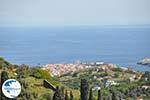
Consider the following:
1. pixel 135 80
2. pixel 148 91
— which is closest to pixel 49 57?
pixel 135 80

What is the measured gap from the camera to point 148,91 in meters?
39.4

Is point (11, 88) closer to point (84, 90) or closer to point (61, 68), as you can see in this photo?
point (84, 90)

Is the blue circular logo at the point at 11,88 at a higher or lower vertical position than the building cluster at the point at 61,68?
higher

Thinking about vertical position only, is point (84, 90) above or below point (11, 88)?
below

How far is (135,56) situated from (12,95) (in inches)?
3253

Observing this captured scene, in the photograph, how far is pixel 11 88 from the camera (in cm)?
609

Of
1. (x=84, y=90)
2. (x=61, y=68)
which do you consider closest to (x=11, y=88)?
(x=84, y=90)

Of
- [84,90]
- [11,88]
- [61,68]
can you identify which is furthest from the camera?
[61,68]

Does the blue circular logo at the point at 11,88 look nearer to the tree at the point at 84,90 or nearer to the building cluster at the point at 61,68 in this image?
the tree at the point at 84,90

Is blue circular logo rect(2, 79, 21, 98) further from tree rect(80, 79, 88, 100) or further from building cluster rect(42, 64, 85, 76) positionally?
building cluster rect(42, 64, 85, 76)

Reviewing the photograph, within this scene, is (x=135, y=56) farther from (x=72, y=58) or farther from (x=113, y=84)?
(x=113, y=84)

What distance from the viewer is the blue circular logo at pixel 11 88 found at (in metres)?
6.02

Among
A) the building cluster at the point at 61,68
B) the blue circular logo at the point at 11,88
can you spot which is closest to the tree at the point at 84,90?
the blue circular logo at the point at 11,88

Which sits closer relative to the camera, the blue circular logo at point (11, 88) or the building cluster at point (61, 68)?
the blue circular logo at point (11, 88)
